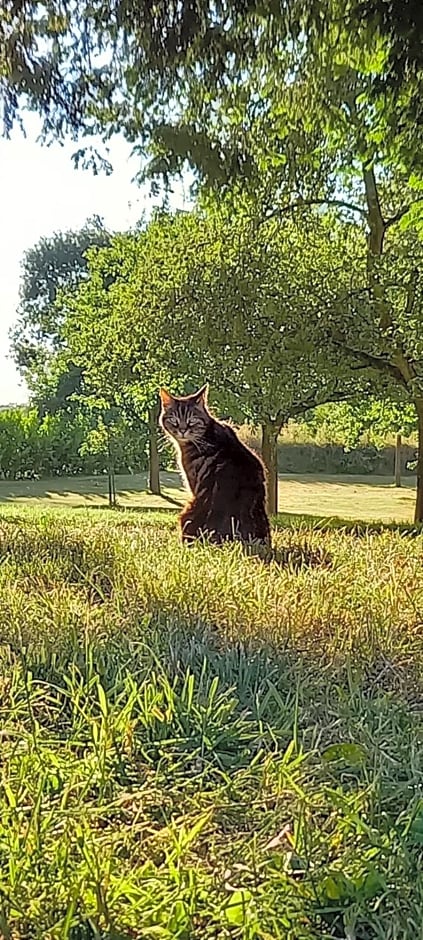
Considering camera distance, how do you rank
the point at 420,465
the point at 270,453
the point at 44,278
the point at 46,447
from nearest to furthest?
1. the point at 420,465
2. the point at 270,453
3. the point at 46,447
4. the point at 44,278

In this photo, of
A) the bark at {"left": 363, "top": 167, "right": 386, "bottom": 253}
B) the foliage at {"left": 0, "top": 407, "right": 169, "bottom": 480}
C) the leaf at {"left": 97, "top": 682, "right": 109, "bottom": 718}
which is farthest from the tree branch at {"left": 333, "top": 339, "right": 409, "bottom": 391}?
the foliage at {"left": 0, "top": 407, "right": 169, "bottom": 480}

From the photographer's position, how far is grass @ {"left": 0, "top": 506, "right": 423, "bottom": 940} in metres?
1.01

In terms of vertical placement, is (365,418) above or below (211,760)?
above

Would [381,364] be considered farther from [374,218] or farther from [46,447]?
[46,447]

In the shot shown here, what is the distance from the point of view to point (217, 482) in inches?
159

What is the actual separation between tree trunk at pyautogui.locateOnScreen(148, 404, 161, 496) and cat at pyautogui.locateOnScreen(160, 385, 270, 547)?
9.07 m

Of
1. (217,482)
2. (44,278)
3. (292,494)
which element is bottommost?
(292,494)

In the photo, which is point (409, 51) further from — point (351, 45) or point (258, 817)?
point (258, 817)

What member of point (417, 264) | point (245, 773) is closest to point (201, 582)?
point (245, 773)

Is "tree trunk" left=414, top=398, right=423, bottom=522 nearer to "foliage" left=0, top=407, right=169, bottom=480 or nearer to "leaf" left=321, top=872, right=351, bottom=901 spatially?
"leaf" left=321, top=872, right=351, bottom=901

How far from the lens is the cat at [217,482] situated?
3.93 m

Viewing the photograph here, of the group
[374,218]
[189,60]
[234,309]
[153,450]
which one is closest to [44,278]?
[153,450]

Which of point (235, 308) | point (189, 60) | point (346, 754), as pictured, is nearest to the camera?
point (346, 754)

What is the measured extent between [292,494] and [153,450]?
3.44 metres
